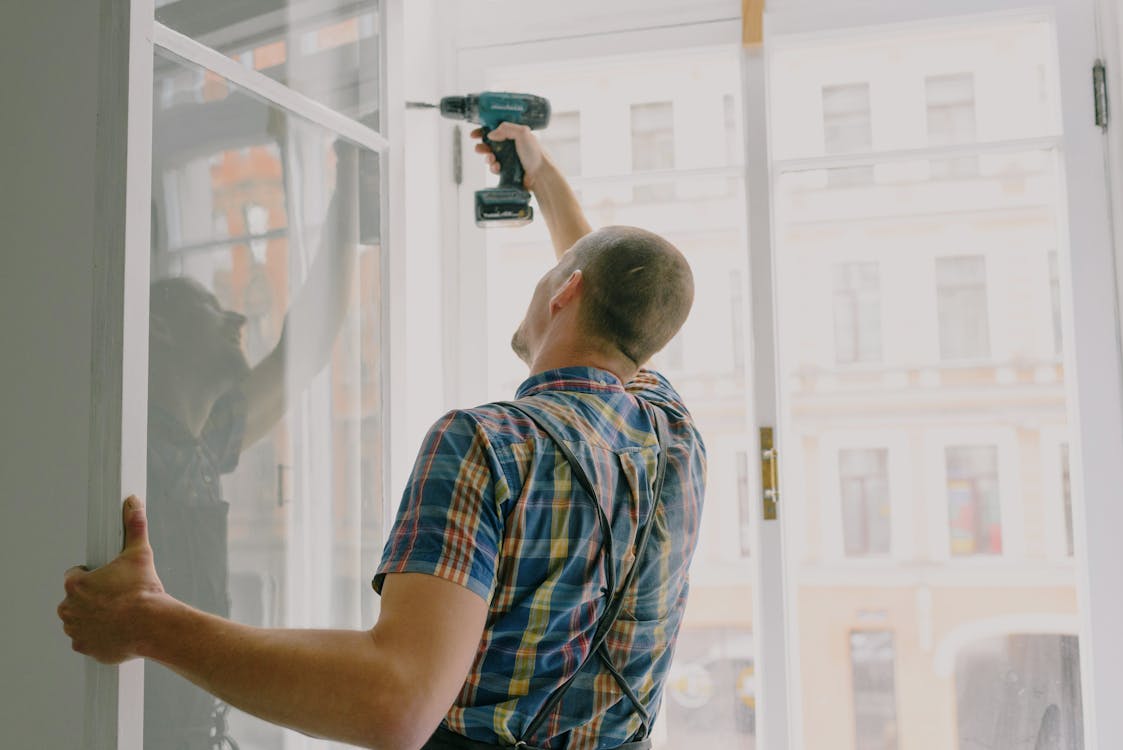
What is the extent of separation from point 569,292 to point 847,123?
43.1 inches

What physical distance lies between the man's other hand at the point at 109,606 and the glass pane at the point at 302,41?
1.96 feet

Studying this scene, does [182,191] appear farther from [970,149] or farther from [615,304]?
[970,149]

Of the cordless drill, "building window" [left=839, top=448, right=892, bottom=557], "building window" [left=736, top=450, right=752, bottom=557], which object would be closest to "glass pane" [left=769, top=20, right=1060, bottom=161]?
the cordless drill

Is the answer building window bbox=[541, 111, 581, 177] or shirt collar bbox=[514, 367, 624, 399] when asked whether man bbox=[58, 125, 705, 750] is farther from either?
building window bbox=[541, 111, 581, 177]

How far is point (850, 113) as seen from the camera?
2.19 m

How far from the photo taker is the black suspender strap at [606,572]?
3.99ft

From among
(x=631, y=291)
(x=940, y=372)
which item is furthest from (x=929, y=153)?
(x=631, y=291)

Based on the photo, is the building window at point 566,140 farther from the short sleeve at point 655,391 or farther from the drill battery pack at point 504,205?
the short sleeve at point 655,391

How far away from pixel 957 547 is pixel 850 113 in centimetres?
106

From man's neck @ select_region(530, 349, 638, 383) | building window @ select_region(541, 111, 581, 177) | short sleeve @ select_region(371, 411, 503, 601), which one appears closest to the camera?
short sleeve @ select_region(371, 411, 503, 601)

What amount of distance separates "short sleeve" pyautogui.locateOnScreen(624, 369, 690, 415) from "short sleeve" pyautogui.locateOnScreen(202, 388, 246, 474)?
1.96 ft

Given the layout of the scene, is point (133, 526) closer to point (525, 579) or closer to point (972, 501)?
point (525, 579)

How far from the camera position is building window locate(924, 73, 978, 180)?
7.04 feet

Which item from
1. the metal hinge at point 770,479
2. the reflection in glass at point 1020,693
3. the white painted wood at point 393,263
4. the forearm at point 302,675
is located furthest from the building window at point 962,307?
the forearm at point 302,675
